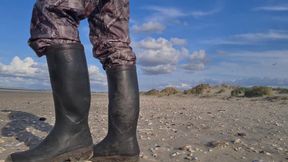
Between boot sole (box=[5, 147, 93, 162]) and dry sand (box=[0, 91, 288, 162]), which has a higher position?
boot sole (box=[5, 147, 93, 162])

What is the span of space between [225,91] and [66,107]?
62.7 ft

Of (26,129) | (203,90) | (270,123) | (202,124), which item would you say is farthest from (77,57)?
(203,90)

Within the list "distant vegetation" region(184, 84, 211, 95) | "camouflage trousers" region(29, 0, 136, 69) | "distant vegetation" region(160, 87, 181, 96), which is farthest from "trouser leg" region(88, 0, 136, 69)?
"distant vegetation" region(160, 87, 181, 96)

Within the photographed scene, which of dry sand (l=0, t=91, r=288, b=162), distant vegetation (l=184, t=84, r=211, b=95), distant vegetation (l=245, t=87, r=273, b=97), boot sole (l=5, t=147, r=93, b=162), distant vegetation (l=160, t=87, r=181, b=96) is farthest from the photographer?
distant vegetation (l=160, t=87, r=181, b=96)

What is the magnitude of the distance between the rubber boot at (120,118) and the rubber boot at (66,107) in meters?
0.32

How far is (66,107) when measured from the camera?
10.0 feet

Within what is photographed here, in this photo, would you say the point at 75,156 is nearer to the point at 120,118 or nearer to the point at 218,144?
the point at 120,118

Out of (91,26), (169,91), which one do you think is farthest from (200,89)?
(91,26)

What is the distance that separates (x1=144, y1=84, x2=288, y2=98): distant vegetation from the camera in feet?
58.8

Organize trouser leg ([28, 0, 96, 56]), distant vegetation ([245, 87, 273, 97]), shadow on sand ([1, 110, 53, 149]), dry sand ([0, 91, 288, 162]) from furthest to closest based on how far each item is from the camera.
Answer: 1. distant vegetation ([245, 87, 273, 97])
2. shadow on sand ([1, 110, 53, 149])
3. dry sand ([0, 91, 288, 162])
4. trouser leg ([28, 0, 96, 56])

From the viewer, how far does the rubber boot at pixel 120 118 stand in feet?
11.1

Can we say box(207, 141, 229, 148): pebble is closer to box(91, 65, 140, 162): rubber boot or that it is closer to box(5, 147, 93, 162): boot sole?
box(91, 65, 140, 162): rubber boot

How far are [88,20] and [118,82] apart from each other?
61 centimetres

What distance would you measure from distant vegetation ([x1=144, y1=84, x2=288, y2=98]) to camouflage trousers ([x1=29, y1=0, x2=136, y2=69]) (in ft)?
48.3
